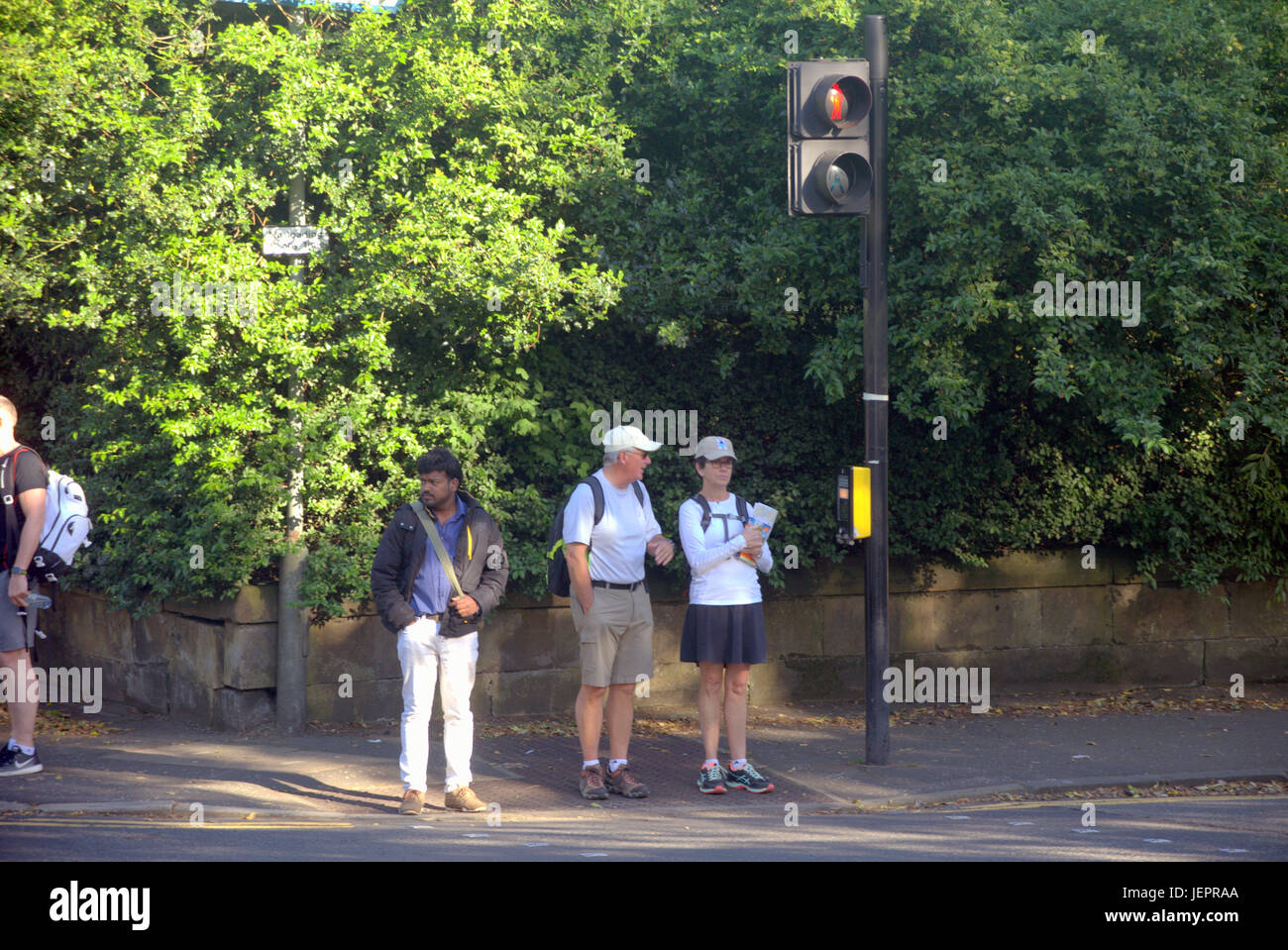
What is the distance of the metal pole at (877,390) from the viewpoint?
26.0ft

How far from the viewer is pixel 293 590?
884cm

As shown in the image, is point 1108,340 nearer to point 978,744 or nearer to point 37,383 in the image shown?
point 978,744

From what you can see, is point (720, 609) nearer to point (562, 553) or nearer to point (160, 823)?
point (562, 553)

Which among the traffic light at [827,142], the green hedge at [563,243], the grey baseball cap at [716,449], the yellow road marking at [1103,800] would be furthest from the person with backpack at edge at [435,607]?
the traffic light at [827,142]

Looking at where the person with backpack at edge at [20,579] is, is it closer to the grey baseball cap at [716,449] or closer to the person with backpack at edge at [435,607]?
the person with backpack at edge at [435,607]

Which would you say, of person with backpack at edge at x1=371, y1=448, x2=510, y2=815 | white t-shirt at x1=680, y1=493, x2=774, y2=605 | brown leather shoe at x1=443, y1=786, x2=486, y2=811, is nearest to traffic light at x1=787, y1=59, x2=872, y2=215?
white t-shirt at x1=680, y1=493, x2=774, y2=605

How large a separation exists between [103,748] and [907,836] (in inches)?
202

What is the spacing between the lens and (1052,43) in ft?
29.6

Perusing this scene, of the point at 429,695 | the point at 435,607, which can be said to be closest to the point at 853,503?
the point at 435,607

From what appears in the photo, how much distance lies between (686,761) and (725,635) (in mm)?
1323

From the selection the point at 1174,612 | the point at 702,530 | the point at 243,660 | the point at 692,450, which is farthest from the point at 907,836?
the point at 1174,612

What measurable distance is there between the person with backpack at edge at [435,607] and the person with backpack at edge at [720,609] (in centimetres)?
117

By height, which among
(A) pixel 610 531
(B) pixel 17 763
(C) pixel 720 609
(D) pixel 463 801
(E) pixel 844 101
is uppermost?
(E) pixel 844 101

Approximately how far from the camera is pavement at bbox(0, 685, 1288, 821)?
7.16 meters
